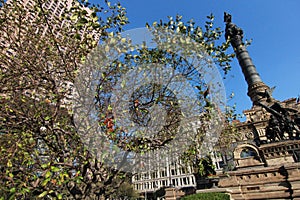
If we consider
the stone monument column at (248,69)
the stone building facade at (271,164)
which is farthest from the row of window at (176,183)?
the stone building facade at (271,164)

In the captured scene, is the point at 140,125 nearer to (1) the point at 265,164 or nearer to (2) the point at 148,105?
(2) the point at 148,105

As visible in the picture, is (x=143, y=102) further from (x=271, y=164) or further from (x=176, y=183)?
(x=176, y=183)

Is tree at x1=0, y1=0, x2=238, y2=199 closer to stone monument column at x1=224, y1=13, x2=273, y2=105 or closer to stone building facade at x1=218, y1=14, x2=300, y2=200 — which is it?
stone building facade at x1=218, y1=14, x2=300, y2=200

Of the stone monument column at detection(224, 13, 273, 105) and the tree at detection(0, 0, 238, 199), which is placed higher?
the stone monument column at detection(224, 13, 273, 105)

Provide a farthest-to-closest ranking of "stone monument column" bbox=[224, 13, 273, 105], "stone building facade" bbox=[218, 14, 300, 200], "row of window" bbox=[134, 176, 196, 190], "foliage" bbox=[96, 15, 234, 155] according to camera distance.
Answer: "row of window" bbox=[134, 176, 196, 190]
"stone monument column" bbox=[224, 13, 273, 105]
"stone building facade" bbox=[218, 14, 300, 200]
"foliage" bbox=[96, 15, 234, 155]

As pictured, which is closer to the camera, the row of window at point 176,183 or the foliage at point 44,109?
the foliage at point 44,109

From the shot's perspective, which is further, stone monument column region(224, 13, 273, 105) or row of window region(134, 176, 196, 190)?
row of window region(134, 176, 196, 190)

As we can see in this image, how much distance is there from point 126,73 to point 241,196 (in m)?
11.3

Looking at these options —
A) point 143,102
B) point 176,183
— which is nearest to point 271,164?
point 143,102

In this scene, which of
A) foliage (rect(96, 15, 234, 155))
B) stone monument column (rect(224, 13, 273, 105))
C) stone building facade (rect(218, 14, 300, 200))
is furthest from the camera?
stone monument column (rect(224, 13, 273, 105))

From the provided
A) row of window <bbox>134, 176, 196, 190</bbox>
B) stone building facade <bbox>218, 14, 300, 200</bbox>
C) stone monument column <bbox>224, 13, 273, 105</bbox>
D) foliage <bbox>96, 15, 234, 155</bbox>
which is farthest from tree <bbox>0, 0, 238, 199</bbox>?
row of window <bbox>134, 176, 196, 190</bbox>

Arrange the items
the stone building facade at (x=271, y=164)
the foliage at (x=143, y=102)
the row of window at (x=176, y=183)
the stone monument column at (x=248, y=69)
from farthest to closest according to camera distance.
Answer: the row of window at (x=176, y=183)
the stone monument column at (x=248, y=69)
the stone building facade at (x=271, y=164)
the foliage at (x=143, y=102)

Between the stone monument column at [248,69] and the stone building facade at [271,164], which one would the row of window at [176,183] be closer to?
the stone monument column at [248,69]

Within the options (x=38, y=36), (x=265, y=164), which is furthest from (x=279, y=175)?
(x=38, y=36)
